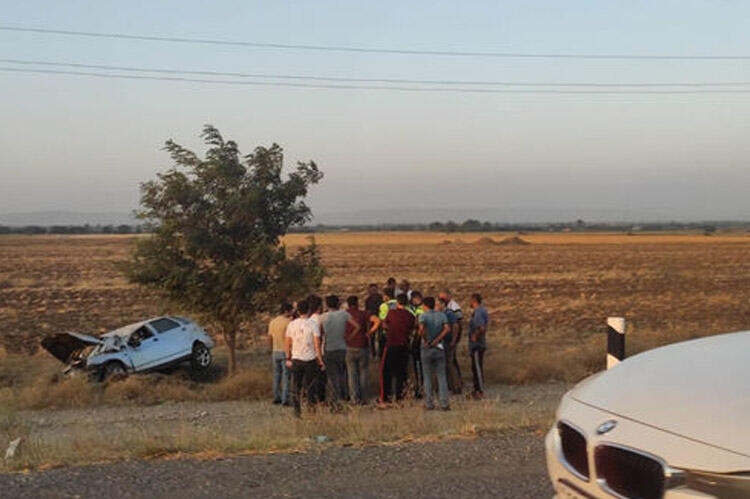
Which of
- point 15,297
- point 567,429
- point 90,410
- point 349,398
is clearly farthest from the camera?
point 15,297

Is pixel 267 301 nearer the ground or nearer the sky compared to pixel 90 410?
nearer the sky

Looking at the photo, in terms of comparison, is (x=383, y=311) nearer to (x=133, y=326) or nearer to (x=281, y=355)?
(x=281, y=355)

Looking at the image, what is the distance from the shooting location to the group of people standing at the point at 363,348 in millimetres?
11742

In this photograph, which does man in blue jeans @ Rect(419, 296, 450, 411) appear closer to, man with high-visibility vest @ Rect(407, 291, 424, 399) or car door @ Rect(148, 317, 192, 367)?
man with high-visibility vest @ Rect(407, 291, 424, 399)

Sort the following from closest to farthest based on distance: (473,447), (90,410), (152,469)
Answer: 1. (152,469)
2. (473,447)
3. (90,410)

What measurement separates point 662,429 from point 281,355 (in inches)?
439

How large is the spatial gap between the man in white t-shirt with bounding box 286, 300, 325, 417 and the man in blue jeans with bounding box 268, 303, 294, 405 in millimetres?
2024

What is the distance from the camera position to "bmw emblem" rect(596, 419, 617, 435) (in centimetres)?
344

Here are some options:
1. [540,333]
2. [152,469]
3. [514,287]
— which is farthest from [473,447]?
[514,287]

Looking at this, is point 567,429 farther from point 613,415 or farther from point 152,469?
point 152,469

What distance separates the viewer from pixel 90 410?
15.0 metres

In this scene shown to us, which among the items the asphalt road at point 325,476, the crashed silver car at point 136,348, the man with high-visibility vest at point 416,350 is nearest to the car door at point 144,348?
the crashed silver car at point 136,348

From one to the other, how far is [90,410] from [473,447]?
1026 centimetres

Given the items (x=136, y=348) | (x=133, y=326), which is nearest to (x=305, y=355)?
(x=136, y=348)
